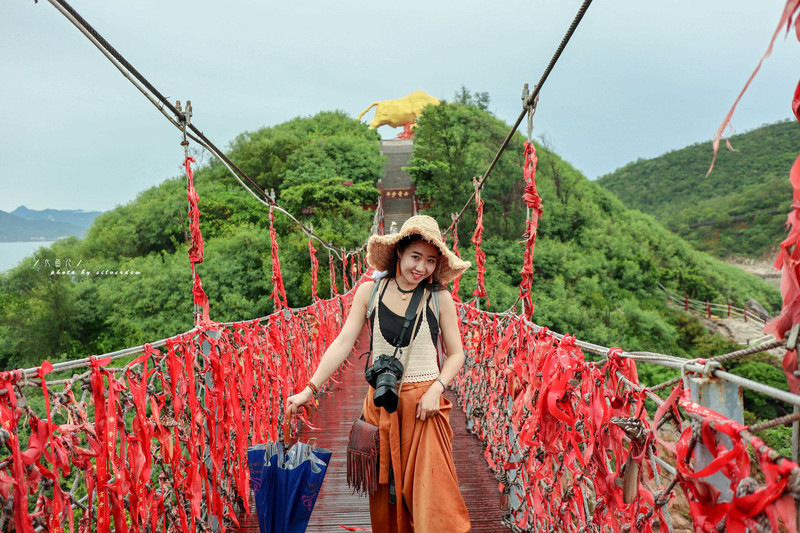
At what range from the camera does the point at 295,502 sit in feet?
4.74

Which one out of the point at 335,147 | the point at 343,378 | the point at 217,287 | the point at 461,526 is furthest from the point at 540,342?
the point at 335,147

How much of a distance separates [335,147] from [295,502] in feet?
68.5

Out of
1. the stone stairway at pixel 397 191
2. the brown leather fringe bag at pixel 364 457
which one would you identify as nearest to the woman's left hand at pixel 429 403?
the brown leather fringe bag at pixel 364 457

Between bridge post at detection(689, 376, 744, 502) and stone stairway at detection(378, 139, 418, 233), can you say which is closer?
bridge post at detection(689, 376, 744, 502)

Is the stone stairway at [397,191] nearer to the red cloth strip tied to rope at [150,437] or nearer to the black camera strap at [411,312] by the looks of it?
the red cloth strip tied to rope at [150,437]

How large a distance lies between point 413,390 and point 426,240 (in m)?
0.50

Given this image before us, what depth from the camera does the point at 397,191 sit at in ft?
69.1

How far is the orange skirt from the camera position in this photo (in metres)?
1.57

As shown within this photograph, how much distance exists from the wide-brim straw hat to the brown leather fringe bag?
0.56 m

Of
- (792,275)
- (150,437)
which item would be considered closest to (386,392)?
(150,437)

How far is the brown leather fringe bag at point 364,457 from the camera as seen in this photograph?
1612 mm

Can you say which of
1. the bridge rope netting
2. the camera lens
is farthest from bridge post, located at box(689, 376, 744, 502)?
the camera lens

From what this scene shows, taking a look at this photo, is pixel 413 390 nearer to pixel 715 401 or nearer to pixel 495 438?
pixel 715 401

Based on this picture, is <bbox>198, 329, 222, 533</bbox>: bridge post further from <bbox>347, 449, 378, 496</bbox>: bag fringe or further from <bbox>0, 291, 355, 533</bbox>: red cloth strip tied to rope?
<bbox>347, 449, 378, 496</bbox>: bag fringe
